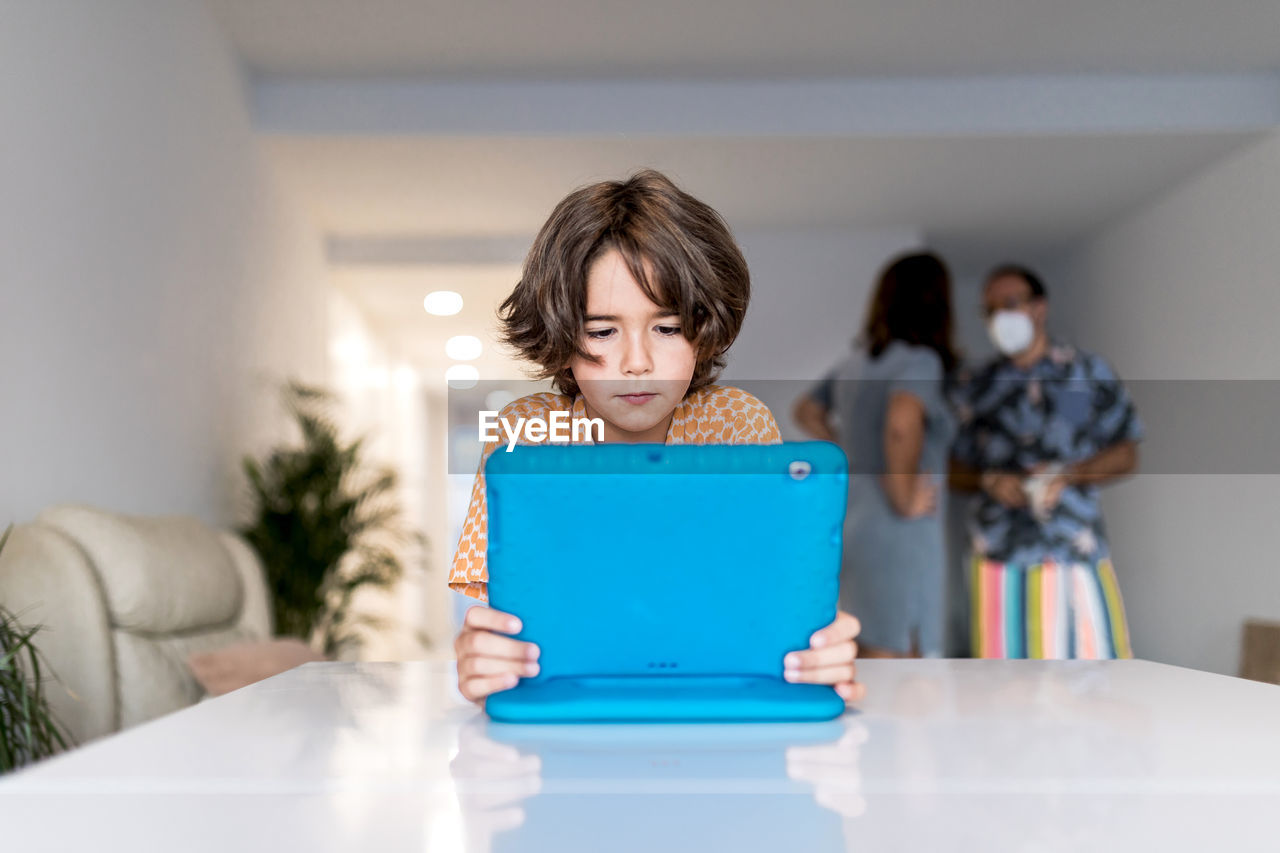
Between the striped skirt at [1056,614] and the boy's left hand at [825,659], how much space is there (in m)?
1.97

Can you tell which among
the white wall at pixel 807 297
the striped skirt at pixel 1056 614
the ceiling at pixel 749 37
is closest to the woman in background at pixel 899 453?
the striped skirt at pixel 1056 614

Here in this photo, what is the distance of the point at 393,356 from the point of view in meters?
9.05

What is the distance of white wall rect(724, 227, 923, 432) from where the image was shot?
265 inches

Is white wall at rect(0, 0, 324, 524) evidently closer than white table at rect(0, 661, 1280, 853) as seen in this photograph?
No

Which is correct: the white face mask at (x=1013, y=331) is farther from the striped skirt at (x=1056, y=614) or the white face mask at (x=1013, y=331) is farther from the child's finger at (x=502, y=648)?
the child's finger at (x=502, y=648)

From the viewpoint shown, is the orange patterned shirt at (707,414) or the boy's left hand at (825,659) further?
the orange patterned shirt at (707,414)

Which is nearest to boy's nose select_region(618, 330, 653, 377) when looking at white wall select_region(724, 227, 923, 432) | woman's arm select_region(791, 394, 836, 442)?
woman's arm select_region(791, 394, 836, 442)

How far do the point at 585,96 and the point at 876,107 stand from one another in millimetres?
1320

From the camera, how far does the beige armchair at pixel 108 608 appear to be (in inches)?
88.0

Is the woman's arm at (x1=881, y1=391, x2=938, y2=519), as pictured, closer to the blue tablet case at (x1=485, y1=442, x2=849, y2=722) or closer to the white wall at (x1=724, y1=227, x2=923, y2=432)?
the blue tablet case at (x1=485, y1=442, x2=849, y2=722)

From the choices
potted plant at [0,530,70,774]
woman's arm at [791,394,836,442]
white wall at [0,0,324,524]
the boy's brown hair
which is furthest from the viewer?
woman's arm at [791,394,836,442]

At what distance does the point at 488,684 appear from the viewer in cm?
93

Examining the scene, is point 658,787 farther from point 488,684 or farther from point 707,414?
point 707,414

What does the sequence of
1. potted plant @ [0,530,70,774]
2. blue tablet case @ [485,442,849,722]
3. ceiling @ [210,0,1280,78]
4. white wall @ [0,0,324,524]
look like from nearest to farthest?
blue tablet case @ [485,442,849,722], potted plant @ [0,530,70,774], white wall @ [0,0,324,524], ceiling @ [210,0,1280,78]
